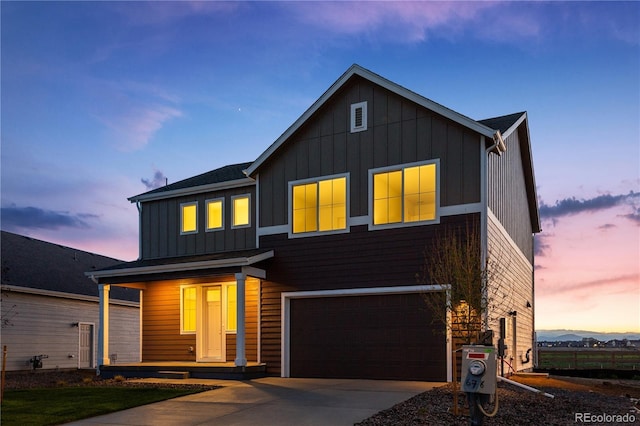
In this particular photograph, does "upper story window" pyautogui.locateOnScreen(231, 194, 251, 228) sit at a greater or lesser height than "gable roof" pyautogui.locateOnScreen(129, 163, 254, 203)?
lesser

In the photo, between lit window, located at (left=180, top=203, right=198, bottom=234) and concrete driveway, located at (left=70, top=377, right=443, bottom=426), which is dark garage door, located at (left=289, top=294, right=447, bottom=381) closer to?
concrete driveway, located at (left=70, top=377, right=443, bottom=426)

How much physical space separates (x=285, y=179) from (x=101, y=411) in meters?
8.85

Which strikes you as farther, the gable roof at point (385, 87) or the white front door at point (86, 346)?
the white front door at point (86, 346)

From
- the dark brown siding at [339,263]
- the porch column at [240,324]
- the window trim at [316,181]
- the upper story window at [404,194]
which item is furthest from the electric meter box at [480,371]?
the porch column at [240,324]

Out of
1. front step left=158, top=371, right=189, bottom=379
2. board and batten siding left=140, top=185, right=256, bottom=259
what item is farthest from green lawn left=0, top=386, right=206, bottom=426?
board and batten siding left=140, top=185, right=256, bottom=259

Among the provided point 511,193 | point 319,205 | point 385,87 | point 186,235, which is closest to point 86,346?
point 186,235

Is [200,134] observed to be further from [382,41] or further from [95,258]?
[382,41]

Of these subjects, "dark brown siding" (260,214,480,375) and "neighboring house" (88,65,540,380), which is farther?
"dark brown siding" (260,214,480,375)

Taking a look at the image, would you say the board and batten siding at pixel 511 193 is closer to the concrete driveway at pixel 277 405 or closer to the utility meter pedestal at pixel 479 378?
the concrete driveway at pixel 277 405

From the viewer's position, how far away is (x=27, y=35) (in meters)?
17.3

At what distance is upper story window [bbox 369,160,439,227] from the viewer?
16.1 metres

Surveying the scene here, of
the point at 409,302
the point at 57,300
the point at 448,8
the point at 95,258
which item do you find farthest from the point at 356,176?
the point at 95,258

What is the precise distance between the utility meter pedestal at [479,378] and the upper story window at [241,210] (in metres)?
11.6

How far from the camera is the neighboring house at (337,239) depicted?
15930mm
